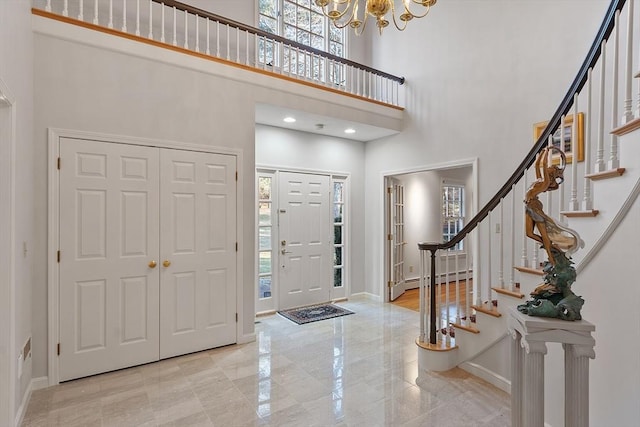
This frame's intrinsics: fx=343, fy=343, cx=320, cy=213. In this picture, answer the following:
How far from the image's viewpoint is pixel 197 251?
3.48 meters

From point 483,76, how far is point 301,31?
305 cm

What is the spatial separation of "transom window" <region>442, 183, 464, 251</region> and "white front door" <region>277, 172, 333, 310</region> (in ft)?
10.3

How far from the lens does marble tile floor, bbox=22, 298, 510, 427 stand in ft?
7.79

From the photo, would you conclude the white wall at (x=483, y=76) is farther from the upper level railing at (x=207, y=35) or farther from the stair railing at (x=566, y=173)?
the upper level railing at (x=207, y=35)

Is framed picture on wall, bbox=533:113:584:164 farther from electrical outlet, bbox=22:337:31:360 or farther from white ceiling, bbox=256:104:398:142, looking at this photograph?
electrical outlet, bbox=22:337:31:360

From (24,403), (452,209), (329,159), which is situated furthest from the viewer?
(452,209)

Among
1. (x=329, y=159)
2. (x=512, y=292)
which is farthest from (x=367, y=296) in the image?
(x=512, y=292)

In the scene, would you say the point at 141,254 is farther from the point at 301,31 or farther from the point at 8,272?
the point at 301,31

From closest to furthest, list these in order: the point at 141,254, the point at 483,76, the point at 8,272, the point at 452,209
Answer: the point at 8,272, the point at 141,254, the point at 483,76, the point at 452,209

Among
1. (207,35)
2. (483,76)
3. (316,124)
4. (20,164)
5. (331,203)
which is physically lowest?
(331,203)

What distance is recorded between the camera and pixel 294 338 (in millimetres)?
3914

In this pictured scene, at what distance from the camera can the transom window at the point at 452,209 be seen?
7.32m

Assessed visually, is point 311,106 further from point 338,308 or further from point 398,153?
point 338,308

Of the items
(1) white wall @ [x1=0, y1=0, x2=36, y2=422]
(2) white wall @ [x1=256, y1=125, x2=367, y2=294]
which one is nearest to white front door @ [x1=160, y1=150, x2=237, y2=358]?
(1) white wall @ [x1=0, y1=0, x2=36, y2=422]
